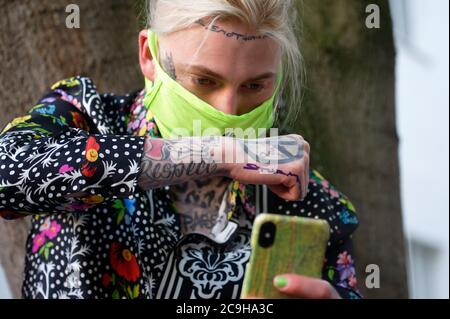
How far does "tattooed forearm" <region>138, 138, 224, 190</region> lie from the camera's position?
195 centimetres

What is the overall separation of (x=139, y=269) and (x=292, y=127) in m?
0.84

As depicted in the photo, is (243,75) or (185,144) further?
(243,75)

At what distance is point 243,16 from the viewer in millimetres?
2154

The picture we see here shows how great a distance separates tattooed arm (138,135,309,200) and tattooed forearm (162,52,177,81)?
11.6 inches

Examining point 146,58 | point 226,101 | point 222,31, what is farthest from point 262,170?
point 146,58

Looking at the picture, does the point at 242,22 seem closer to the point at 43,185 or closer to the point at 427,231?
the point at 43,185

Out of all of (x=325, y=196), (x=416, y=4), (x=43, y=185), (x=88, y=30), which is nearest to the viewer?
(x=43, y=185)

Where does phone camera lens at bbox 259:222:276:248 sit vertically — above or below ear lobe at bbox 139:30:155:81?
below

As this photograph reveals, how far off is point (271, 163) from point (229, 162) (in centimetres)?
10

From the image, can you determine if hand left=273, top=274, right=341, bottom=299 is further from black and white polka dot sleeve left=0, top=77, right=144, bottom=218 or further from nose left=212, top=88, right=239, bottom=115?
nose left=212, top=88, right=239, bottom=115

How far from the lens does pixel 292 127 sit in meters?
2.75

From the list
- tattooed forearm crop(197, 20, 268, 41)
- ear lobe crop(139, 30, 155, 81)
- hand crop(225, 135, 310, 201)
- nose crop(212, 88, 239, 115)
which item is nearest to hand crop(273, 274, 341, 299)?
hand crop(225, 135, 310, 201)

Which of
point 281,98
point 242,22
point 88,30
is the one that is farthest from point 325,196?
point 88,30

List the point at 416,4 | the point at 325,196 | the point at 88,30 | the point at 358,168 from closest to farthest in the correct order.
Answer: the point at 325,196
the point at 88,30
the point at 358,168
the point at 416,4
